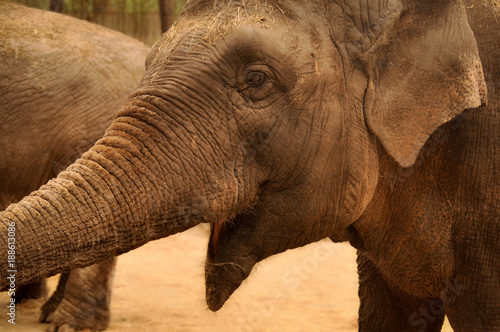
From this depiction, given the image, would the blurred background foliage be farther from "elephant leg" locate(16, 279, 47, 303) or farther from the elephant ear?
the elephant ear

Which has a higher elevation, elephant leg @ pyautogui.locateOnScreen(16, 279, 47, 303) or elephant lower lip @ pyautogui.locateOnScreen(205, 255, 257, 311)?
elephant lower lip @ pyautogui.locateOnScreen(205, 255, 257, 311)

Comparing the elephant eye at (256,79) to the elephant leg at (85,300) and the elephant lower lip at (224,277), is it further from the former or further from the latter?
the elephant leg at (85,300)

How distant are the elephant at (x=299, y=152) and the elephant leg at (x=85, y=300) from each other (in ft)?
10.6

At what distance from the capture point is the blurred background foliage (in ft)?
47.7

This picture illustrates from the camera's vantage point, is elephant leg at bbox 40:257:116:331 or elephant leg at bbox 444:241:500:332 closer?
elephant leg at bbox 444:241:500:332

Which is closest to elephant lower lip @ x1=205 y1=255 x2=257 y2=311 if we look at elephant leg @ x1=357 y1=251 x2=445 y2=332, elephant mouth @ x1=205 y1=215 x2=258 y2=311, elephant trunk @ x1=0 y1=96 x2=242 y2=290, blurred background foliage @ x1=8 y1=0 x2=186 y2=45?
elephant mouth @ x1=205 y1=215 x2=258 y2=311

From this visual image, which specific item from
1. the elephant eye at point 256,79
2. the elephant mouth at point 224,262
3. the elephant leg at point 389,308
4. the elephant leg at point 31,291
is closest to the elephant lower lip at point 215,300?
the elephant mouth at point 224,262

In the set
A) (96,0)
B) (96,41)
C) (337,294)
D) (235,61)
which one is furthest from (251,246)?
(96,0)

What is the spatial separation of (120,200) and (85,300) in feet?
12.3

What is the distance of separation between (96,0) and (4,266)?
43.8ft

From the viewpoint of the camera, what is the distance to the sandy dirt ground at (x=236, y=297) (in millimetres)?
5980

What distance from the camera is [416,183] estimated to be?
3.00 meters

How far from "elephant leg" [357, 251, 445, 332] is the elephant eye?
1559 millimetres

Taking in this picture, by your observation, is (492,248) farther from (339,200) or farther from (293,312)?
(293,312)
